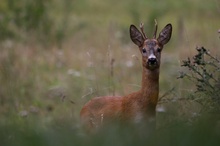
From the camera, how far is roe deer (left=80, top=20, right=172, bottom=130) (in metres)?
6.12

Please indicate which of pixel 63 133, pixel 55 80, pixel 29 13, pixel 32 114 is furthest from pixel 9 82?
pixel 63 133

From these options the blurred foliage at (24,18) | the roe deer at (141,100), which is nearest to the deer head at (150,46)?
the roe deer at (141,100)

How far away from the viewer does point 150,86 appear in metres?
6.28

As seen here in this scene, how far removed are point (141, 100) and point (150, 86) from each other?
0.16 m

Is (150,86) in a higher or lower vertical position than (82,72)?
higher

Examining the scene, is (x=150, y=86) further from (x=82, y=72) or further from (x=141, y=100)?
(x=82, y=72)

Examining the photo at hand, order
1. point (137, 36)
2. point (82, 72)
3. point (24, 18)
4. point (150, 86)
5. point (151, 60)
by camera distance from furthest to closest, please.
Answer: point (24, 18) → point (82, 72) → point (137, 36) → point (150, 86) → point (151, 60)

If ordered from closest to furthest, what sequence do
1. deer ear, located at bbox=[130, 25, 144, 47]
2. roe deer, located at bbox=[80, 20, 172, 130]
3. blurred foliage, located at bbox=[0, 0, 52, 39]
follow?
1. roe deer, located at bbox=[80, 20, 172, 130]
2. deer ear, located at bbox=[130, 25, 144, 47]
3. blurred foliage, located at bbox=[0, 0, 52, 39]

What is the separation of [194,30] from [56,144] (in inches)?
625

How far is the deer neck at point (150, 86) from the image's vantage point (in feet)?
20.4

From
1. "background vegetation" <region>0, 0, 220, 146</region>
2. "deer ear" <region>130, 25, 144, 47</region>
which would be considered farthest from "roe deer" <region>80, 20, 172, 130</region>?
"background vegetation" <region>0, 0, 220, 146</region>

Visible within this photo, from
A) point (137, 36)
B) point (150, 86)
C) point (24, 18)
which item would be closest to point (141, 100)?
point (150, 86)

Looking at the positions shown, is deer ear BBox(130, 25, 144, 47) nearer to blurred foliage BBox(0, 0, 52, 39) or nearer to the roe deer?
the roe deer

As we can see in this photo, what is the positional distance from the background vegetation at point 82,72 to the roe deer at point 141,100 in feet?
0.50
